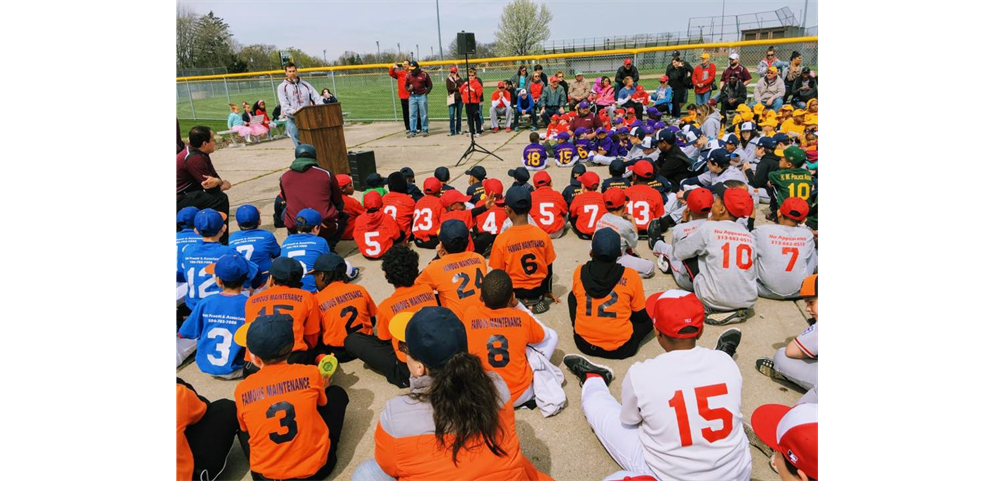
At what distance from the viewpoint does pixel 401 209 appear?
269 inches

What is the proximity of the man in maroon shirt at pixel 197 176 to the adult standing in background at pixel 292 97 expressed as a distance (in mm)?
3182

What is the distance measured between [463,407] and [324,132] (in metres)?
8.65

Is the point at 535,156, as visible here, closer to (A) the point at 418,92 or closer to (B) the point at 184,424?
(A) the point at 418,92

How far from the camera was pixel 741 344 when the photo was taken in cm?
430

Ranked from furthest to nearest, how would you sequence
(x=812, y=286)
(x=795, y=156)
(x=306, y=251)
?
(x=795, y=156) → (x=306, y=251) → (x=812, y=286)

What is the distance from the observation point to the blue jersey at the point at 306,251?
17.0 feet

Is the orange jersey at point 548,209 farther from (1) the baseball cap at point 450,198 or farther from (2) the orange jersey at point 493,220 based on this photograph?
(1) the baseball cap at point 450,198

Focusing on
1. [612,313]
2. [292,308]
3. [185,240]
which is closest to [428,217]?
[185,240]

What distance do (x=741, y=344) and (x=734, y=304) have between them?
459mm

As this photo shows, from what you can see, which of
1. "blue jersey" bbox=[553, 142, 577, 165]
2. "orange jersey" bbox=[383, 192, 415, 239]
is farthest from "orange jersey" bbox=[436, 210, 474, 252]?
"blue jersey" bbox=[553, 142, 577, 165]

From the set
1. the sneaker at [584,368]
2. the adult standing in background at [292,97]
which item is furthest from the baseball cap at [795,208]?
the adult standing in background at [292,97]

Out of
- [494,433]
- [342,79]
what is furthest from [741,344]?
[342,79]

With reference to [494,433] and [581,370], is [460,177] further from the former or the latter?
[494,433]

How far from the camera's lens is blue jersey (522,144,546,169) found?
34.4 feet
